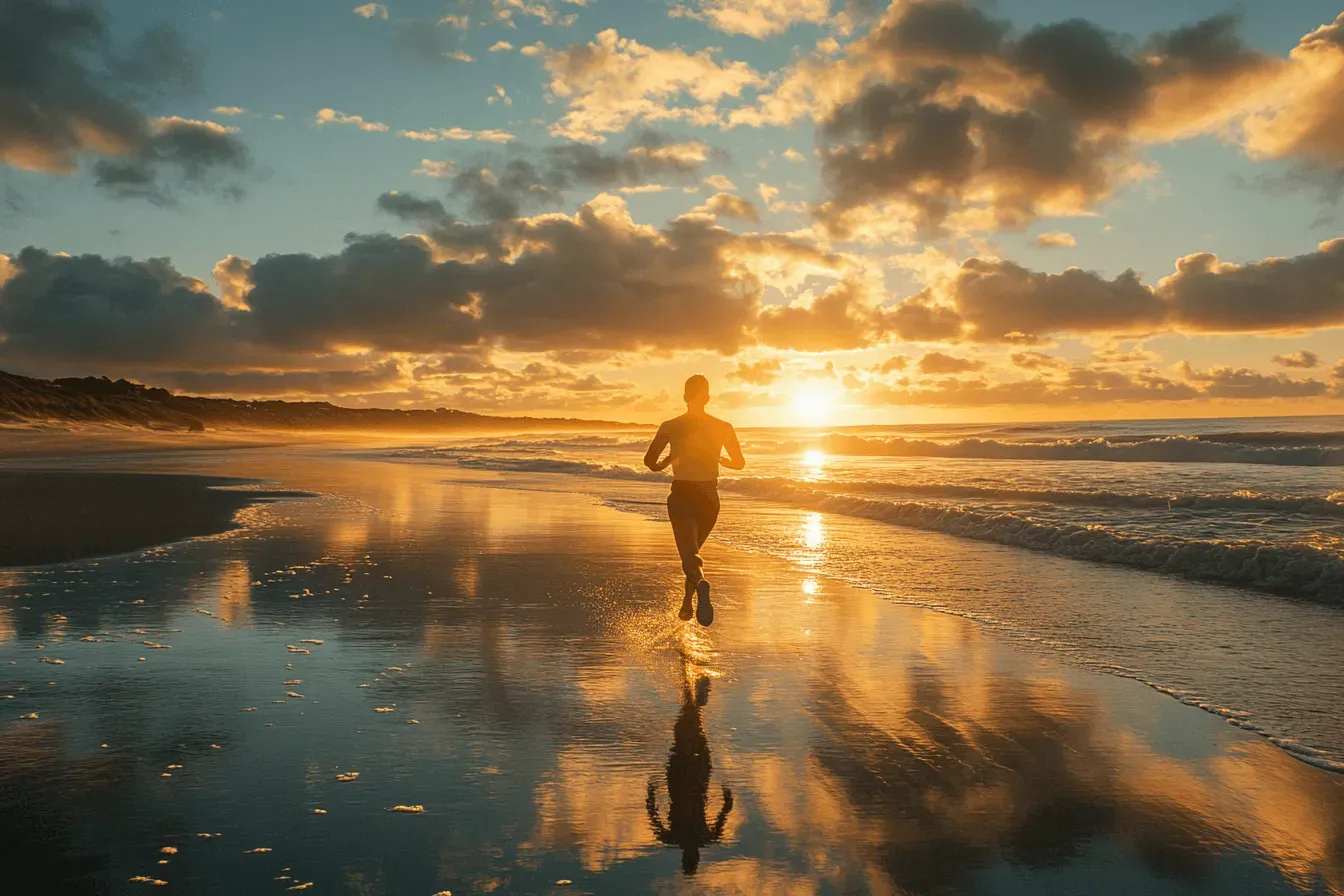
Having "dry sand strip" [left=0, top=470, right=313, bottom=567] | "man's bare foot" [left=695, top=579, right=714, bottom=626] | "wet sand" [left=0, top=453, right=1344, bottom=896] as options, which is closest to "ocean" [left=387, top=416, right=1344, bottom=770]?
"wet sand" [left=0, top=453, right=1344, bottom=896]

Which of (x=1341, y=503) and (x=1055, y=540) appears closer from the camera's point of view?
(x=1055, y=540)

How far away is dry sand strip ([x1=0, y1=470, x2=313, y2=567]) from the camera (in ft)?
46.9

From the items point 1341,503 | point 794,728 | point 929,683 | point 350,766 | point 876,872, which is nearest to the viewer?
point 876,872

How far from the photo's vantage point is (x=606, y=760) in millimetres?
5215

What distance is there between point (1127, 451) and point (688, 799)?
161ft

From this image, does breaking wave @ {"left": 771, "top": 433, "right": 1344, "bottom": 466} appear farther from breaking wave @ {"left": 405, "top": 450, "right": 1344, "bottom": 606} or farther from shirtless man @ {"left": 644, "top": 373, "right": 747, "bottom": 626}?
shirtless man @ {"left": 644, "top": 373, "right": 747, "bottom": 626}

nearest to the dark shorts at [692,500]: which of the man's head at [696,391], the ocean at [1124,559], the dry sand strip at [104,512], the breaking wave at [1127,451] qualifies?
the man's head at [696,391]

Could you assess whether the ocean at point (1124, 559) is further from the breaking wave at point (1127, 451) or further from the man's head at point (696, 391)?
the breaking wave at point (1127, 451)

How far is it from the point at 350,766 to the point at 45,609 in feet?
20.4

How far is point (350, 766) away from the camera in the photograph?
5.00m

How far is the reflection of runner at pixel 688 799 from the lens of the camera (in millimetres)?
4148

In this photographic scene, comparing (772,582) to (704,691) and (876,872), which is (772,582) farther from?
(876,872)

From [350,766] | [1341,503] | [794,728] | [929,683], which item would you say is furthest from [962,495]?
[350,766]

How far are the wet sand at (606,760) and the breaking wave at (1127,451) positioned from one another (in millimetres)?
38243
